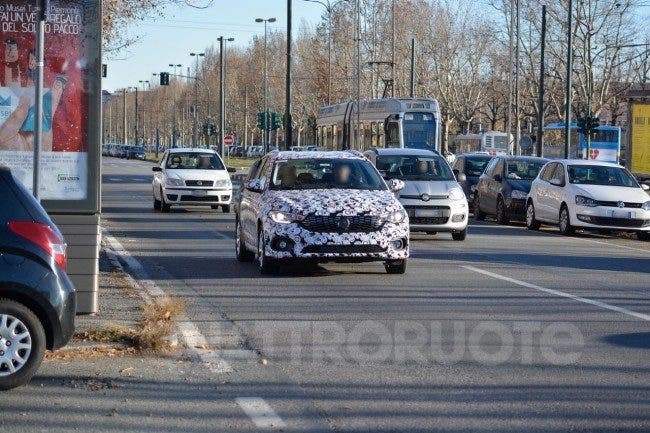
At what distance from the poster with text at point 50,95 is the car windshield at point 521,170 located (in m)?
19.5

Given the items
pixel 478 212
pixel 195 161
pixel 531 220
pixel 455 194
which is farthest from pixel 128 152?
pixel 455 194

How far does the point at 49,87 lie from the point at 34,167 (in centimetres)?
111

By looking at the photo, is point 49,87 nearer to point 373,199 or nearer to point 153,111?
point 373,199

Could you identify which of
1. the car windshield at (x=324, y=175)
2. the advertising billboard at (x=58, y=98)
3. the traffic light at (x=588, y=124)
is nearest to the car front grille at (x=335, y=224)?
the car windshield at (x=324, y=175)

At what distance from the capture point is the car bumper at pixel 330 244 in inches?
608

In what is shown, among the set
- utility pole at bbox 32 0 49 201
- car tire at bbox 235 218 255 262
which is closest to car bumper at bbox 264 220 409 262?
car tire at bbox 235 218 255 262

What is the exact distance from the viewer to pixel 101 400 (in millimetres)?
8242

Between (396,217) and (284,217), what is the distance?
142cm

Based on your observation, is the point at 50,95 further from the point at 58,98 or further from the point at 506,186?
the point at 506,186

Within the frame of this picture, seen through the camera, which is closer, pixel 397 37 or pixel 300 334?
pixel 300 334

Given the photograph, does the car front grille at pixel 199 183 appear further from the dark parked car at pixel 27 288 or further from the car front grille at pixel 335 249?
the dark parked car at pixel 27 288

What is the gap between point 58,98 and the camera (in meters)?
11.9

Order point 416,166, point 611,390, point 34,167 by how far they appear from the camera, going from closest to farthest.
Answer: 1. point 611,390
2. point 34,167
3. point 416,166

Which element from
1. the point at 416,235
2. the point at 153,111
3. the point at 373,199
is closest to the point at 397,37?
the point at 416,235
